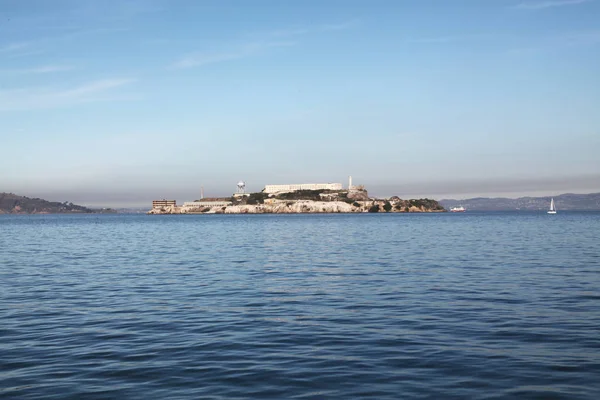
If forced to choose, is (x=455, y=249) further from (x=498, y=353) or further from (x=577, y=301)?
(x=498, y=353)

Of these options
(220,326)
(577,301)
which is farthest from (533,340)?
(220,326)

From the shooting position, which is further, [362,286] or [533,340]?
[362,286]

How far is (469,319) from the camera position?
20250 millimetres

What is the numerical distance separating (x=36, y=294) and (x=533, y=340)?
2339 centimetres

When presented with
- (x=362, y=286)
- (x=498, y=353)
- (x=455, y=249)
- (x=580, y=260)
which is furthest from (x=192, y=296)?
(x=455, y=249)

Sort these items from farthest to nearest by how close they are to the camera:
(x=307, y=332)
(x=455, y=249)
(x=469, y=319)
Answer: (x=455, y=249), (x=469, y=319), (x=307, y=332)

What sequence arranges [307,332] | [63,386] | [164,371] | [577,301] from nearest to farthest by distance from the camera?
[63,386] < [164,371] < [307,332] < [577,301]

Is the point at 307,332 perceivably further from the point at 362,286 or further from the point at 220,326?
the point at 362,286

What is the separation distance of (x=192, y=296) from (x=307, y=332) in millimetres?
9703

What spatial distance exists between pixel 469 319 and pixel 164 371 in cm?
1155

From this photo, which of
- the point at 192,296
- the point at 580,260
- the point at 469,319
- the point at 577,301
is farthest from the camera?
the point at 580,260

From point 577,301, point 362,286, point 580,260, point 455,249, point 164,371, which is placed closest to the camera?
point 164,371

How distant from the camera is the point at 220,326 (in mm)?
19594

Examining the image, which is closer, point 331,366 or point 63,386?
point 63,386
